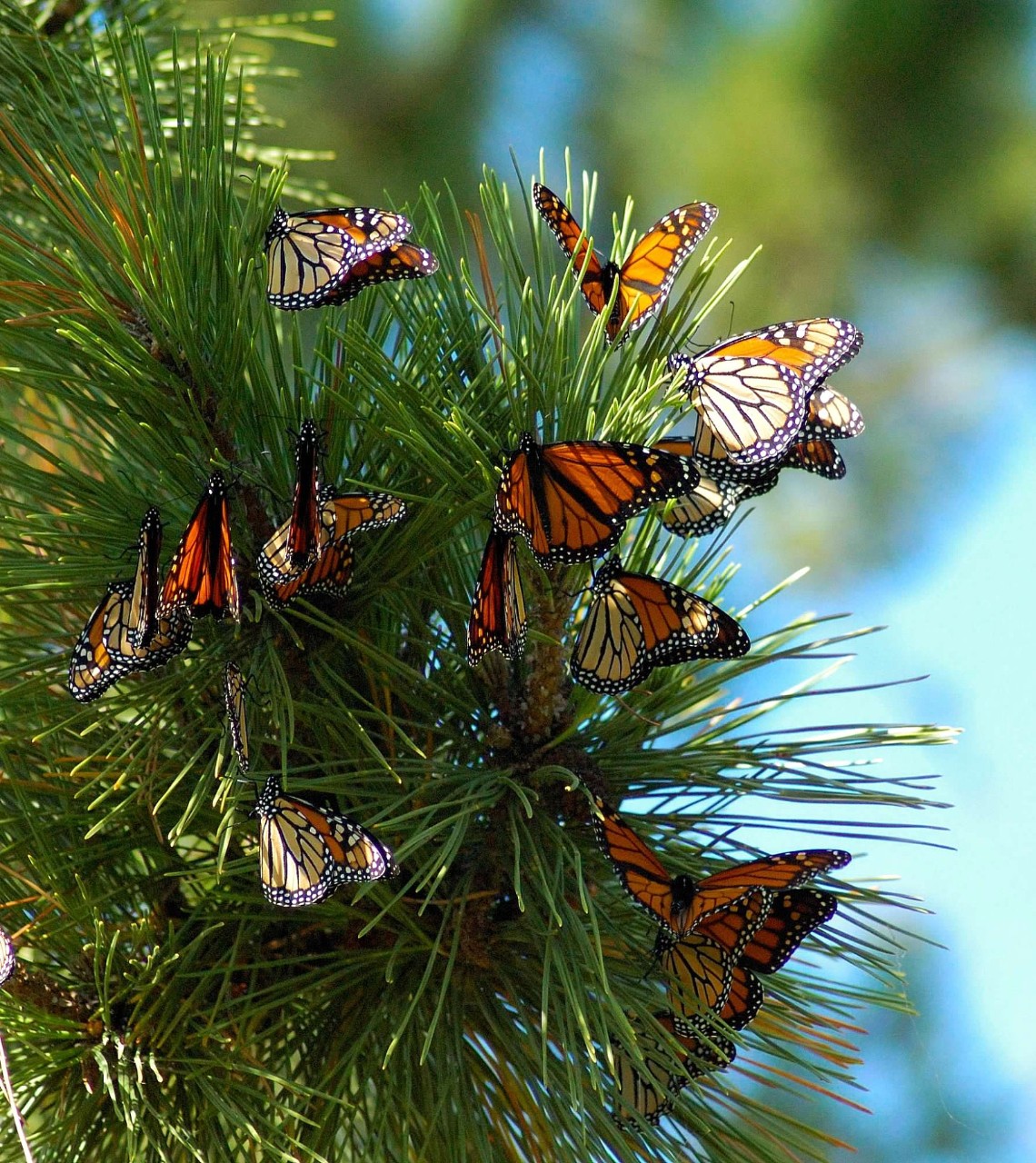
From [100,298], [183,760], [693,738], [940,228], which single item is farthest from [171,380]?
[940,228]

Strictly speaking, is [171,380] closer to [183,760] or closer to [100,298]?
[100,298]

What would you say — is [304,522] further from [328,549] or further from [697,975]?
[697,975]

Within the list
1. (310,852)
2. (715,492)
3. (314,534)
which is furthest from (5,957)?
(715,492)

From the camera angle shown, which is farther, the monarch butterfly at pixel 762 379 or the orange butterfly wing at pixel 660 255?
the orange butterfly wing at pixel 660 255

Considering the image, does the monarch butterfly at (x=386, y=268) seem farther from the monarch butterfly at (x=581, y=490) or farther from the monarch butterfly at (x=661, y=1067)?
the monarch butterfly at (x=661, y=1067)

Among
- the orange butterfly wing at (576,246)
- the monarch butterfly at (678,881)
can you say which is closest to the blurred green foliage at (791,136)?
the orange butterfly wing at (576,246)

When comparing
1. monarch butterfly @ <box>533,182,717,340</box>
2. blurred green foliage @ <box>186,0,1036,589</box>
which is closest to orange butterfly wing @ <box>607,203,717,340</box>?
monarch butterfly @ <box>533,182,717,340</box>
